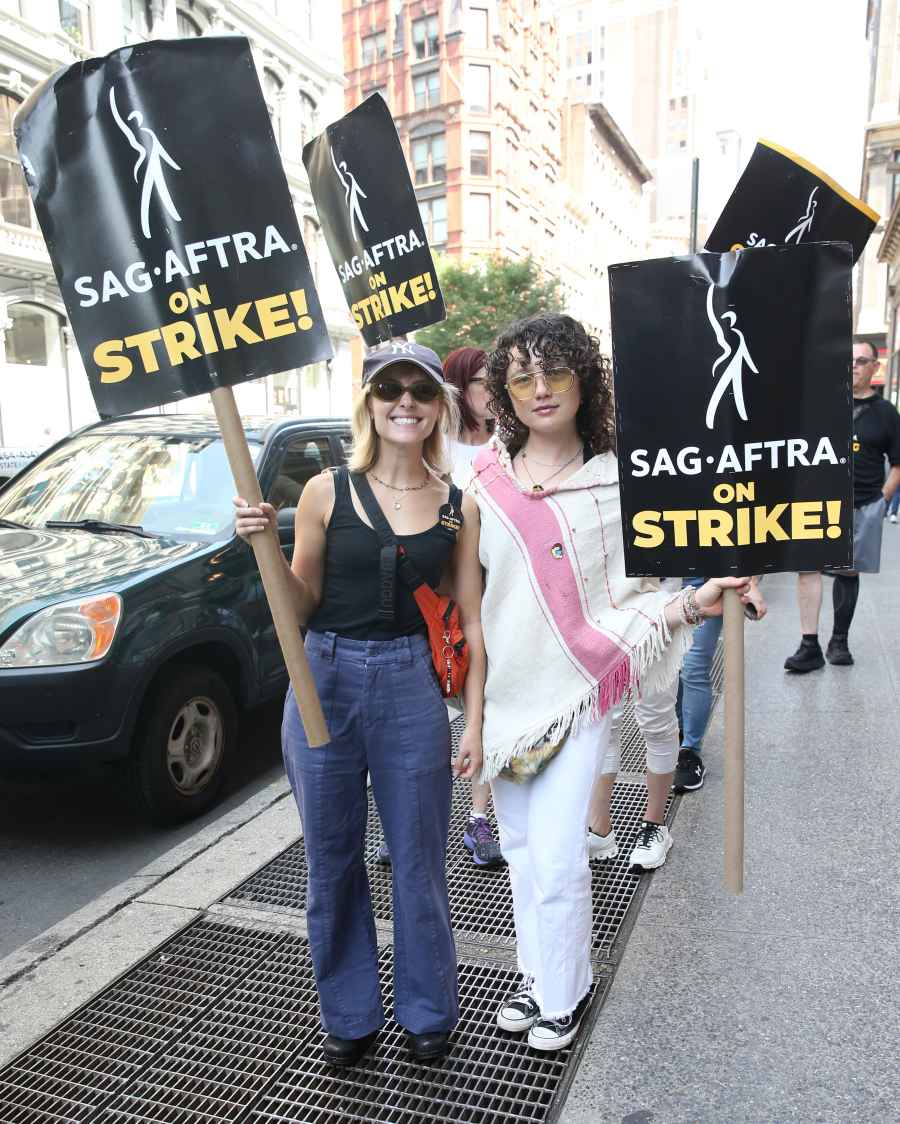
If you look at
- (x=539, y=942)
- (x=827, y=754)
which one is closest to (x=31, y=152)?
(x=539, y=942)

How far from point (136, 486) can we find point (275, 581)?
3122mm

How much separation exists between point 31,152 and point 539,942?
2479mm

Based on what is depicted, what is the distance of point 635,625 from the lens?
287 centimetres

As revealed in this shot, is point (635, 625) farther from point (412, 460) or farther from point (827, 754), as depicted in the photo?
point (827, 754)

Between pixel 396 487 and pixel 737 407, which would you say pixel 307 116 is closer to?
pixel 396 487

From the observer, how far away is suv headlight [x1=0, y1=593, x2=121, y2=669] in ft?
A: 13.0

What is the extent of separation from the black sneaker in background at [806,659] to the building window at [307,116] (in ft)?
115

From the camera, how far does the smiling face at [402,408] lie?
268 cm

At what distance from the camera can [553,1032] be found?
8.86 ft

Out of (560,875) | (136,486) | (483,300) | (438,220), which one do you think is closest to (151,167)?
(560,875)

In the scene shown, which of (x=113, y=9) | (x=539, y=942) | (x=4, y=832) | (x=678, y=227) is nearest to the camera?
(x=539, y=942)

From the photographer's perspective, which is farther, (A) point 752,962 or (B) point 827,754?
(B) point 827,754

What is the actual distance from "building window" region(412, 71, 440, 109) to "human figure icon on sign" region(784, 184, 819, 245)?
55539mm

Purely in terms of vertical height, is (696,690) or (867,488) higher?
(867,488)
